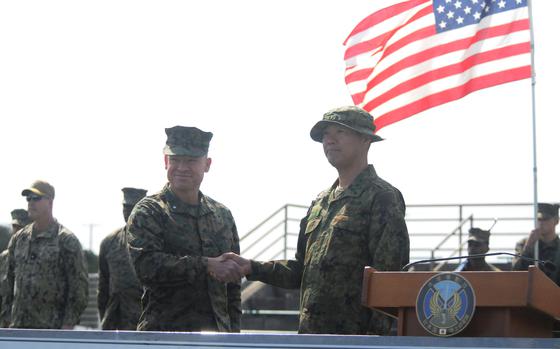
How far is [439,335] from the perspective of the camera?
3889mm

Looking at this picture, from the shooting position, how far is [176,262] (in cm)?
612

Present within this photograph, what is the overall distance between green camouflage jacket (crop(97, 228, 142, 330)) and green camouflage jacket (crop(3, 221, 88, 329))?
0.33 meters

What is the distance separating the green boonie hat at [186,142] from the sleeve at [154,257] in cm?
39

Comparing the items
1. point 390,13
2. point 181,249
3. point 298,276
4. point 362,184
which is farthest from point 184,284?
point 390,13

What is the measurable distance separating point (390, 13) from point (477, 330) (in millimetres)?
5036

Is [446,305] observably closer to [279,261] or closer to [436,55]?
[279,261]

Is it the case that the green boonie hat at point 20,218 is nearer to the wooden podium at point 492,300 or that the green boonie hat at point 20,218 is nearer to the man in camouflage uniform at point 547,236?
the man in camouflage uniform at point 547,236

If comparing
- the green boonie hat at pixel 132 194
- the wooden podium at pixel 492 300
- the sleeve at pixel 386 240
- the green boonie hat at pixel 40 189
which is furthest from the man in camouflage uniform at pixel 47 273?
the wooden podium at pixel 492 300

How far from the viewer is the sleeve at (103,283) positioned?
10203mm

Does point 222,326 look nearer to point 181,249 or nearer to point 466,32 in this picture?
point 181,249

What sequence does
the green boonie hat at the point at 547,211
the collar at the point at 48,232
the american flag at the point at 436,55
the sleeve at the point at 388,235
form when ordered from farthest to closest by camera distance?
the green boonie hat at the point at 547,211 < the collar at the point at 48,232 < the american flag at the point at 436,55 < the sleeve at the point at 388,235

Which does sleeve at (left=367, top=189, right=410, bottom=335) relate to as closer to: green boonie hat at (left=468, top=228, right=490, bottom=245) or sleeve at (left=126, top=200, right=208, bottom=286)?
sleeve at (left=126, top=200, right=208, bottom=286)

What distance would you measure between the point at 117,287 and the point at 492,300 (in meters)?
6.54

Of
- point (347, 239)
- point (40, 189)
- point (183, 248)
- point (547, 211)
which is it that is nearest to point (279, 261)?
point (347, 239)
